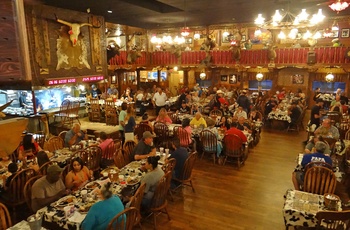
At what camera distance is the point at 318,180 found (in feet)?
15.5

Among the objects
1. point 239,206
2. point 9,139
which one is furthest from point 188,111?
point 9,139

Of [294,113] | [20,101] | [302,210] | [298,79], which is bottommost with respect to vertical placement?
[302,210]

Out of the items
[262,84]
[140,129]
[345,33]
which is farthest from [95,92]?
[345,33]

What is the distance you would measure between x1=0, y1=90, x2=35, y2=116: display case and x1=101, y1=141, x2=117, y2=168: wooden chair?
546 cm

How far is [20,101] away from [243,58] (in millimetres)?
11076

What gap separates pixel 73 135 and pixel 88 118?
6386 mm

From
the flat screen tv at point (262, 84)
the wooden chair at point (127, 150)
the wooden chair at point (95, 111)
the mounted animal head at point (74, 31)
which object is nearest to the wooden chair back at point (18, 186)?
the wooden chair at point (127, 150)

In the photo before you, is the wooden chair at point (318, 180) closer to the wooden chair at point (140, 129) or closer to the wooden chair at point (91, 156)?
the wooden chair at point (91, 156)

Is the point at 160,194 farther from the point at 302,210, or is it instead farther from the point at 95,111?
the point at 95,111

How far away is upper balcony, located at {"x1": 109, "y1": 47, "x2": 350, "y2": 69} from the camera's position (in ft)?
41.8

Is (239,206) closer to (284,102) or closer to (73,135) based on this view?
(73,135)

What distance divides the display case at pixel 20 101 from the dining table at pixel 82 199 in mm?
7389

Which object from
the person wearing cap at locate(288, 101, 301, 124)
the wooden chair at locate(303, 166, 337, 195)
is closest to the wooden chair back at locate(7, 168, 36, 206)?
the wooden chair at locate(303, 166, 337, 195)

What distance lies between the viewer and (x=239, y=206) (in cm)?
546
